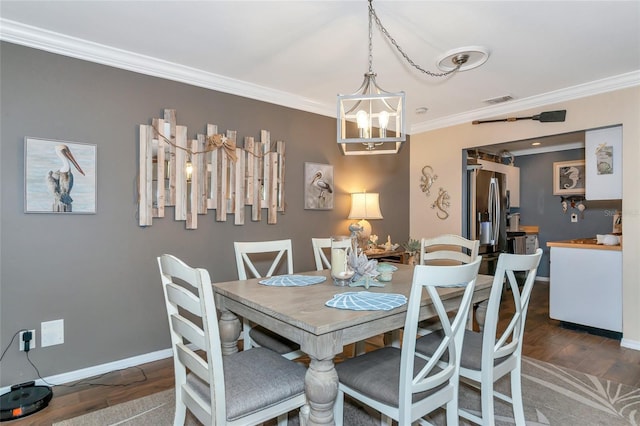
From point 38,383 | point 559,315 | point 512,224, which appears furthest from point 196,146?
point 512,224

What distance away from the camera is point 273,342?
191cm

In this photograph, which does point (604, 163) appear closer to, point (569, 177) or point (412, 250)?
point (412, 250)

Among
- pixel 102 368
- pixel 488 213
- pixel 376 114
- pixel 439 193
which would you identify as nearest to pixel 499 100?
pixel 439 193

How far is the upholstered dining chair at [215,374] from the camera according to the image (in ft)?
4.05

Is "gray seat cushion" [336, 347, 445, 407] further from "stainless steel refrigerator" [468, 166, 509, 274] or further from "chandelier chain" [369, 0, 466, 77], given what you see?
"stainless steel refrigerator" [468, 166, 509, 274]

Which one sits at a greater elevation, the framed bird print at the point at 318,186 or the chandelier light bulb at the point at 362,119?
the chandelier light bulb at the point at 362,119

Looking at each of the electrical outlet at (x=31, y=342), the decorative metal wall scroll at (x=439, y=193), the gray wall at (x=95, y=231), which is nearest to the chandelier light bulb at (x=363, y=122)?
the gray wall at (x=95, y=231)

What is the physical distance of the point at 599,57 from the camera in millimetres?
2688

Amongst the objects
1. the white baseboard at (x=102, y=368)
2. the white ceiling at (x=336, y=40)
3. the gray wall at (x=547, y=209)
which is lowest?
the white baseboard at (x=102, y=368)

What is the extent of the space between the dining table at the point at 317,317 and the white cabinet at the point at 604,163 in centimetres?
215

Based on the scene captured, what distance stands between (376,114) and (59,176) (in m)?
2.14

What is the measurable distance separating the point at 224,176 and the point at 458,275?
2.28m

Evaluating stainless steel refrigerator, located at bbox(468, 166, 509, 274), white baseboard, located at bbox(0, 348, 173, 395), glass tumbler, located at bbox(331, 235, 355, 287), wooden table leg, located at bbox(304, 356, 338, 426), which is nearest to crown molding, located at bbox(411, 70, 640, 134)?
stainless steel refrigerator, located at bbox(468, 166, 509, 274)

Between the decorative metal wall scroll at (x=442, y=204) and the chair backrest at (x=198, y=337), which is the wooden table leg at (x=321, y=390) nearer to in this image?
the chair backrest at (x=198, y=337)
